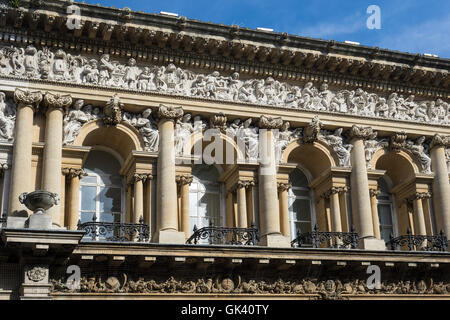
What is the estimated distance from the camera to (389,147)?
70.2 ft

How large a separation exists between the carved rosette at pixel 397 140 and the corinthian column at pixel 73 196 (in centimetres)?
867

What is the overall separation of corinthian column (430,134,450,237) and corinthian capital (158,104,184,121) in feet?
24.6

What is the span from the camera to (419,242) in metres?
20.2

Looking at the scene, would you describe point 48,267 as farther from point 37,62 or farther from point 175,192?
point 37,62

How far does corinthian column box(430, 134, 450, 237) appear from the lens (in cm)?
2086

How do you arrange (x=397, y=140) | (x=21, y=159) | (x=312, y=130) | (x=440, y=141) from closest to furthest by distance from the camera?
(x=21, y=159), (x=312, y=130), (x=397, y=140), (x=440, y=141)

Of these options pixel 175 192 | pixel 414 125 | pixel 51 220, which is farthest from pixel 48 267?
pixel 414 125

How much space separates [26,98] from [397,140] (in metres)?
10.1

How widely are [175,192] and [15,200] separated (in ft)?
12.5

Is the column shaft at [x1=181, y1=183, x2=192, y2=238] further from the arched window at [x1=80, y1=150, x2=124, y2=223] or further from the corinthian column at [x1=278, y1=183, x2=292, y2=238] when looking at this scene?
the corinthian column at [x1=278, y1=183, x2=292, y2=238]

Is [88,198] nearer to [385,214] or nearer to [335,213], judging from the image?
[335,213]

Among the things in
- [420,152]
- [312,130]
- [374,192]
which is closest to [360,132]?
[312,130]

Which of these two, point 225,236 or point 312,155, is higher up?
point 312,155

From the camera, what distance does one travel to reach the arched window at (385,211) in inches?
853
